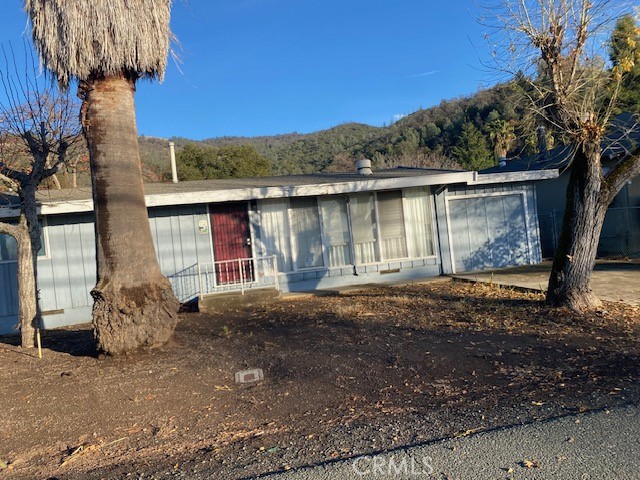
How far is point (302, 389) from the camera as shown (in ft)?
17.8


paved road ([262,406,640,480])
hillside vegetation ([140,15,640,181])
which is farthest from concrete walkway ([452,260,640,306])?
hillside vegetation ([140,15,640,181])

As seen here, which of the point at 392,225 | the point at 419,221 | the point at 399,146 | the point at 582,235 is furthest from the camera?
the point at 399,146

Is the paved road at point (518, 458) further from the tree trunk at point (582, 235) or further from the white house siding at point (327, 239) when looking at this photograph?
the white house siding at point (327, 239)

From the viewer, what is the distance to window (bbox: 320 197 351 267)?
41.1 feet

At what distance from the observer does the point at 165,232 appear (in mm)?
11617

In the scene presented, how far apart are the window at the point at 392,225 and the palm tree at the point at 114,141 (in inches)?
271

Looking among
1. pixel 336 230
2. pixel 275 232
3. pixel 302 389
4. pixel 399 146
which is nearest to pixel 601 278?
pixel 336 230

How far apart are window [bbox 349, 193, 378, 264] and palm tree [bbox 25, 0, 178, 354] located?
6381 mm

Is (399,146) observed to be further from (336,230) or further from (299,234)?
(299,234)

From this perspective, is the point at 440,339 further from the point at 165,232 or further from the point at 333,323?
the point at 165,232

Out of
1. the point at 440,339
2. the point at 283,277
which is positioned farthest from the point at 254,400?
the point at 283,277

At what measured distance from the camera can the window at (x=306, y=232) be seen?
40.6 feet

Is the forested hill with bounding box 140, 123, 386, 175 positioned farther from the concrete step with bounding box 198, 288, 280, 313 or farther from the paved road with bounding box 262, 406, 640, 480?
the paved road with bounding box 262, 406, 640, 480

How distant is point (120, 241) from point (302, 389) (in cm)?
318
